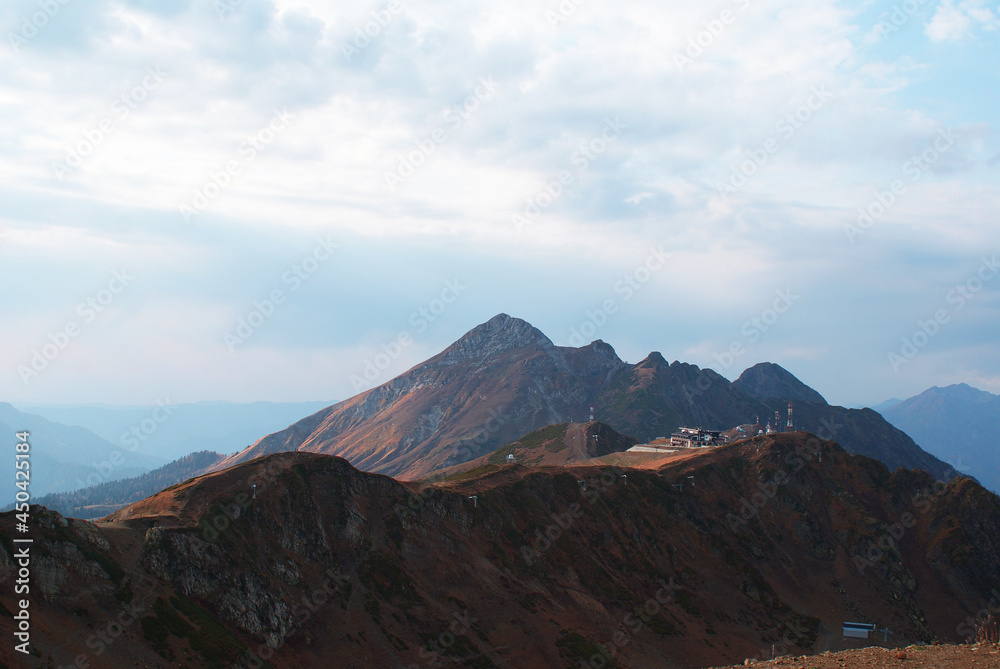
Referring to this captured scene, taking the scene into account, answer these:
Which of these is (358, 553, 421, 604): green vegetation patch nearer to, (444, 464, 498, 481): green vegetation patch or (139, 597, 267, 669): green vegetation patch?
(139, 597, 267, 669): green vegetation patch

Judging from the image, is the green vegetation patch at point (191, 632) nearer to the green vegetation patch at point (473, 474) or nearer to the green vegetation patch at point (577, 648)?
the green vegetation patch at point (577, 648)

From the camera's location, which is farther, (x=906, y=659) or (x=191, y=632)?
(x=191, y=632)

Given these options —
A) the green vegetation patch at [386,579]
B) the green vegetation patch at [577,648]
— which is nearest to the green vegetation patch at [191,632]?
the green vegetation patch at [386,579]

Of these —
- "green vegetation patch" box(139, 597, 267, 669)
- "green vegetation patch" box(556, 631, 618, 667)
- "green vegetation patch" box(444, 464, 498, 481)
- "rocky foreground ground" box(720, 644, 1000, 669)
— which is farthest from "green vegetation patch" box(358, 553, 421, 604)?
"rocky foreground ground" box(720, 644, 1000, 669)

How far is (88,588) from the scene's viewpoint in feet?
251

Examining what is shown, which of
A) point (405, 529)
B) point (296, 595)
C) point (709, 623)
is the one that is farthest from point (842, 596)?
point (296, 595)

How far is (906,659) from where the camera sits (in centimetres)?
4312

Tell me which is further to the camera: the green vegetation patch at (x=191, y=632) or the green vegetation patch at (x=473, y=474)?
the green vegetation patch at (x=473, y=474)

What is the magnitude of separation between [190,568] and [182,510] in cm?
1330

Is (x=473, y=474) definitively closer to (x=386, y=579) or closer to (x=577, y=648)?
(x=386, y=579)

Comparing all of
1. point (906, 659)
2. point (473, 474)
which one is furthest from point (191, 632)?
point (473, 474)

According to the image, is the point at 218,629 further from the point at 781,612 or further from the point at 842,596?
the point at 842,596

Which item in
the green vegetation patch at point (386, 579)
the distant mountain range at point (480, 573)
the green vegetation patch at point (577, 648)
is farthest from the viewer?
the green vegetation patch at point (577, 648)

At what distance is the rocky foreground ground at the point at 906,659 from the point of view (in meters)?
41.1
